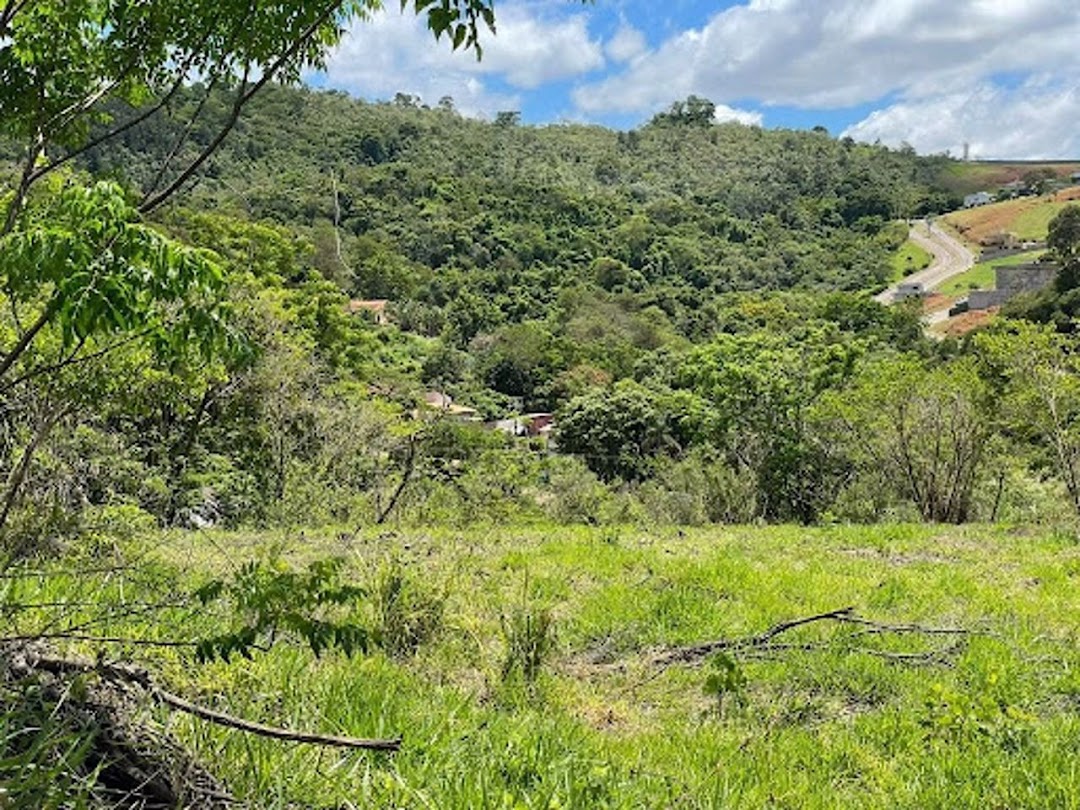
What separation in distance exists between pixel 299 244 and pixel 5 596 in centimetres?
2685

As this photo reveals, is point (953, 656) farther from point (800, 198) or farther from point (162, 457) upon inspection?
point (800, 198)

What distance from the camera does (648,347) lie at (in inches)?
2378

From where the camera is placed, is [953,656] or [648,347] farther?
[648,347]

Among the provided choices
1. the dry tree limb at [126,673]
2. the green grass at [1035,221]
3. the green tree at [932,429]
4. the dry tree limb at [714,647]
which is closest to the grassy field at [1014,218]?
the green grass at [1035,221]

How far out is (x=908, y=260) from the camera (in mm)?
86500

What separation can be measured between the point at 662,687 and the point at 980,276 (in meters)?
81.7

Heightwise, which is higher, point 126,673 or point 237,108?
point 237,108

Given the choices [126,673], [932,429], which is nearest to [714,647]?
[126,673]

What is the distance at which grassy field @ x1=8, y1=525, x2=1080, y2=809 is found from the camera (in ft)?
8.98

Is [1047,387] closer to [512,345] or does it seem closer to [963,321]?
[512,345]

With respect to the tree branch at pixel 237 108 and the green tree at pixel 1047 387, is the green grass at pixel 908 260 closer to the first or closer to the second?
the green tree at pixel 1047 387

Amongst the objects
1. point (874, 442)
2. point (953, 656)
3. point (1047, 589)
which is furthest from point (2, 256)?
point (874, 442)

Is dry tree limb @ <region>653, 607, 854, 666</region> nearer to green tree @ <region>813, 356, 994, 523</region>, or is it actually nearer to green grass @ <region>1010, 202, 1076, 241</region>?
green tree @ <region>813, 356, 994, 523</region>

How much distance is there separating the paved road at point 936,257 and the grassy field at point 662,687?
65.6 m
